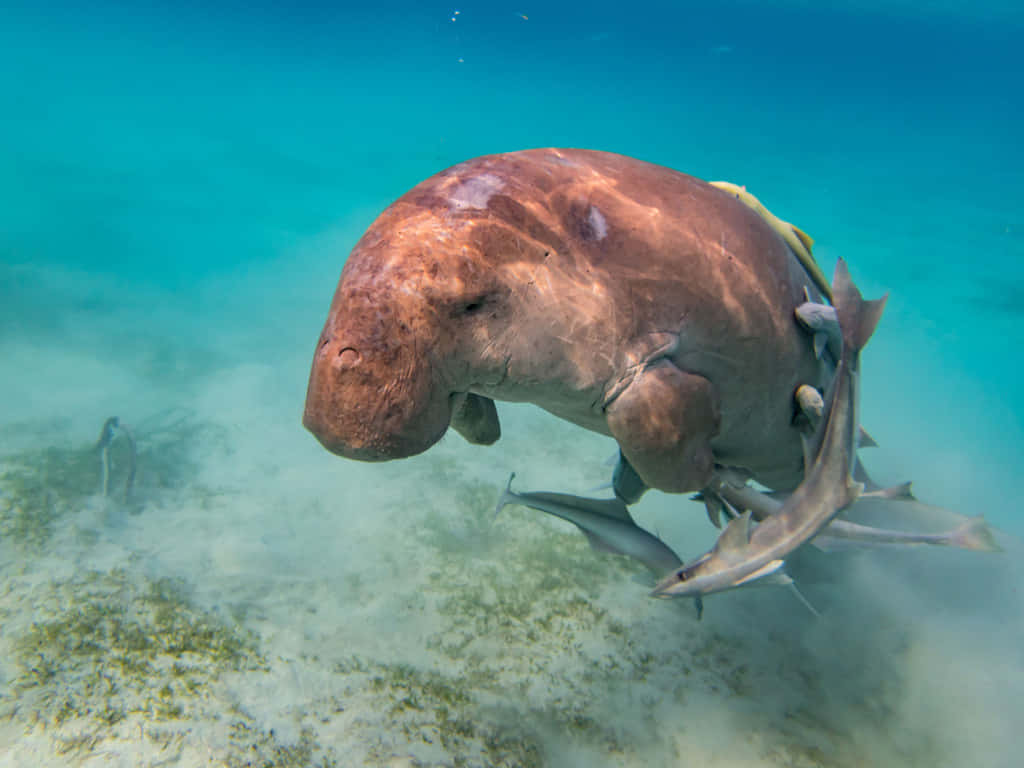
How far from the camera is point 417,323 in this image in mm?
1725

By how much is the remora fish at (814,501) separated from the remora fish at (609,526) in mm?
489

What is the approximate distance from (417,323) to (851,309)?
6.37 feet

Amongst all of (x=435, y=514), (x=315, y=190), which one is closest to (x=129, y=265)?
(x=315, y=190)

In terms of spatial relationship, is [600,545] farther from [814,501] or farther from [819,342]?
[819,342]

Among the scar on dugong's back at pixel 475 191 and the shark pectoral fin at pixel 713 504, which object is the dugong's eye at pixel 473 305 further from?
the shark pectoral fin at pixel 713 504

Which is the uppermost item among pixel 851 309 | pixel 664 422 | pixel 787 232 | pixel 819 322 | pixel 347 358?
pixel 787 232

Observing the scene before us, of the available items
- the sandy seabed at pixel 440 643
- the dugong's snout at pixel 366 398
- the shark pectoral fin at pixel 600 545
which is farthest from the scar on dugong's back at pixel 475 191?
the sandy seabed at pixel 440 643

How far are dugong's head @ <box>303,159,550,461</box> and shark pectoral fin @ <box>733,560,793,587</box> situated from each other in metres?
1.42

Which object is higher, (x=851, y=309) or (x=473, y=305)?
(x=851, y=309)

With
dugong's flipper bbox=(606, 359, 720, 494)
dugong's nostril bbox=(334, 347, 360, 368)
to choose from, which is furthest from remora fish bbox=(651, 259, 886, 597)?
dugong's nostril bbox=(334, 347, 360, 368)

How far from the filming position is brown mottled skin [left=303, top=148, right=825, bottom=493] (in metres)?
1.71

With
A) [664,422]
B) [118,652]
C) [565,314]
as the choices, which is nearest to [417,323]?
[565,314]

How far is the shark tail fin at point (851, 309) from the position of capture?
7.73 ft

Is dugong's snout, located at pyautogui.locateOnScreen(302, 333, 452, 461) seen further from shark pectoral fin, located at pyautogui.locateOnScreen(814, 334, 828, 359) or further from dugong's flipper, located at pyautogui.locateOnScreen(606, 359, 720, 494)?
shark pectoral fin, located at pyautogui.locateOnScreen(814, 334, 828, 359)
